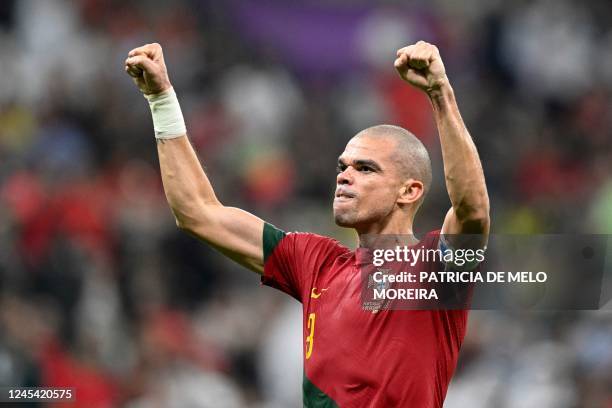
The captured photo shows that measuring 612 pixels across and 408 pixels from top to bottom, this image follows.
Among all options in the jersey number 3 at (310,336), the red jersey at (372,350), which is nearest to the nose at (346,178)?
the red jersey at (372,350)

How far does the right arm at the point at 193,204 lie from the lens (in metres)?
5.60

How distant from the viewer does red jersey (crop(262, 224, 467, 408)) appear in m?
5.05

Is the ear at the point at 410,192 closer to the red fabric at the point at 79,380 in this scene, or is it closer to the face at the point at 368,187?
the face at the point at 368,187

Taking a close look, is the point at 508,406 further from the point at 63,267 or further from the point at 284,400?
the point at 63,267

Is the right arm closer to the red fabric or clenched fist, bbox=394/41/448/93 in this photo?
clenched fist, bbox=394/41/448/93

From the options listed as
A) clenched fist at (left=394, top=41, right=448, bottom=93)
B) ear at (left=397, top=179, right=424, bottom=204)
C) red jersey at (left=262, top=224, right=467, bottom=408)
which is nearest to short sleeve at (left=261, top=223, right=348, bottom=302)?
red jersey at (left=262, top=224, right=467, bottom=408)

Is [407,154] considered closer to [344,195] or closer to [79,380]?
[344,195]

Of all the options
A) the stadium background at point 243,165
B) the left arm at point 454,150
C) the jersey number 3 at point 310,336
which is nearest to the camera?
the left arm at point 454,150

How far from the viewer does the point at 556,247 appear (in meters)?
6.84

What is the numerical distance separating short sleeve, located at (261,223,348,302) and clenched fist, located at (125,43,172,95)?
802mm

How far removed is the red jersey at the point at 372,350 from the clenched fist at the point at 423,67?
640 millimetres

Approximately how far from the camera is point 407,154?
5391 millimetres

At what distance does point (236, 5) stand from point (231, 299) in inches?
200

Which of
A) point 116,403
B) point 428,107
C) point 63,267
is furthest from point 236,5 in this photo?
point 116,403
